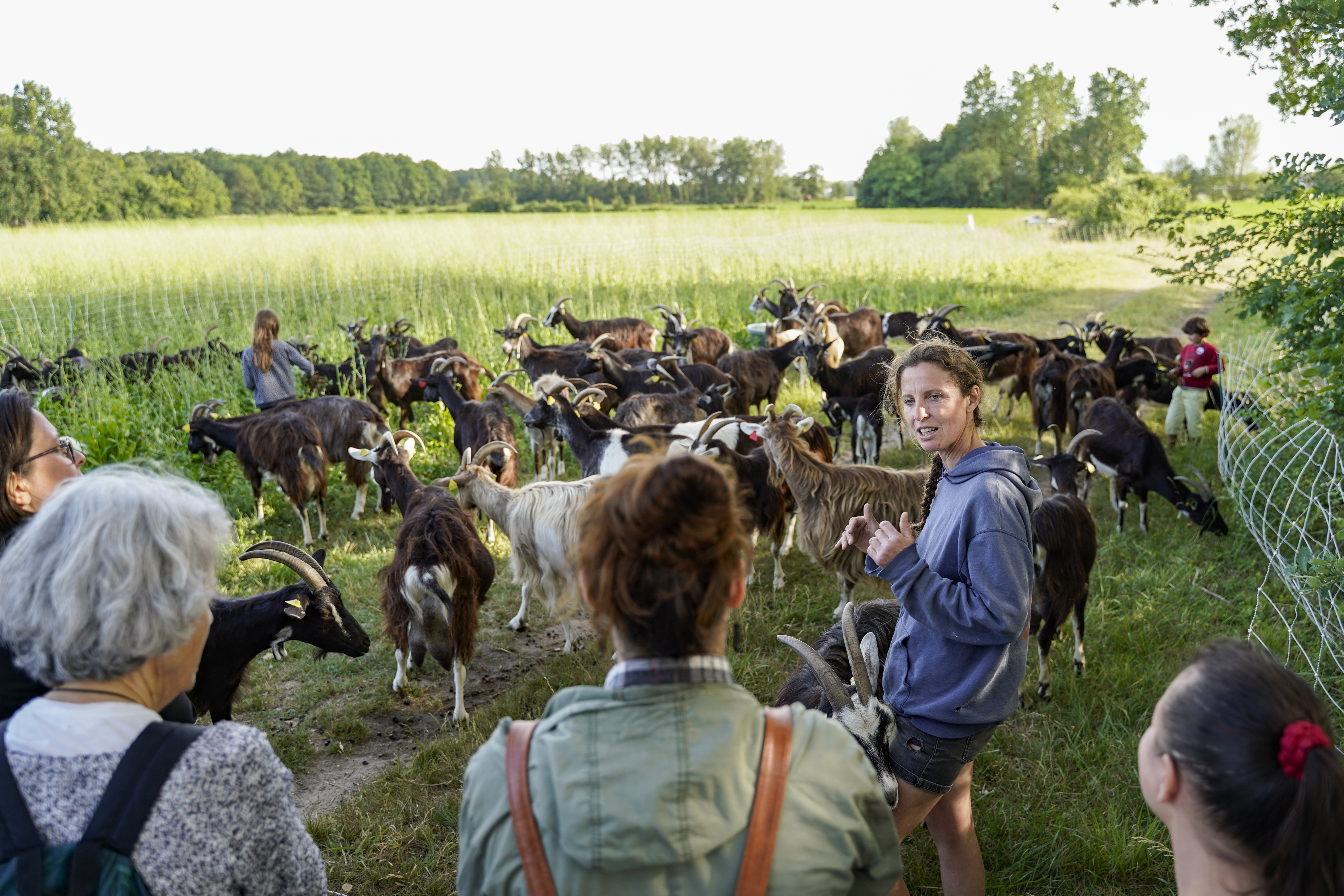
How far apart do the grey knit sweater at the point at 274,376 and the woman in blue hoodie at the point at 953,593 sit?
7799mm

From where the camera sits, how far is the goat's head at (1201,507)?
23.2ft

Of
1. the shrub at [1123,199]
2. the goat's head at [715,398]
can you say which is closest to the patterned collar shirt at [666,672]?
the goat's head at [715,398]

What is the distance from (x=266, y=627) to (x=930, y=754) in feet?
10.8

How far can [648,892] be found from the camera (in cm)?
135

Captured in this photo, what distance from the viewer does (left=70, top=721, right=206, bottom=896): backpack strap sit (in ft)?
4.58

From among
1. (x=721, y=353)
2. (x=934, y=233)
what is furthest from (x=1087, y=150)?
(x=721, y=353)

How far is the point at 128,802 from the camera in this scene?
1.44 m

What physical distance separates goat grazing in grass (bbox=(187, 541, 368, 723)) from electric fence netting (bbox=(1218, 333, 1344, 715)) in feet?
14.6

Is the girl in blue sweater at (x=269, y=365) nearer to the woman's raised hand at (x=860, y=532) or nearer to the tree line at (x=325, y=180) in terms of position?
the woman's raised hand at (x=860, y=532)

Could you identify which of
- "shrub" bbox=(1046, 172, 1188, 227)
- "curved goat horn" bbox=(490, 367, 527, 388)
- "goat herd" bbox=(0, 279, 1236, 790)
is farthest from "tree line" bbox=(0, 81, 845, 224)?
"curved goat horn" bbox=(490, 367, 527, 388)

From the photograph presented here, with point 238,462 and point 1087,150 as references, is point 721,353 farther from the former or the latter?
point 1087,150

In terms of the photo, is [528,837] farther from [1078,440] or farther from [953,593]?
[1078,440]

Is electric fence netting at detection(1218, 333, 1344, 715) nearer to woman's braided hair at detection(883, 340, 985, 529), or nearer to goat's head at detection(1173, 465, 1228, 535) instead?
goat's head at detection(1173, 465, 1228, 535)

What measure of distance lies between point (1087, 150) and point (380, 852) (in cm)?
6649
